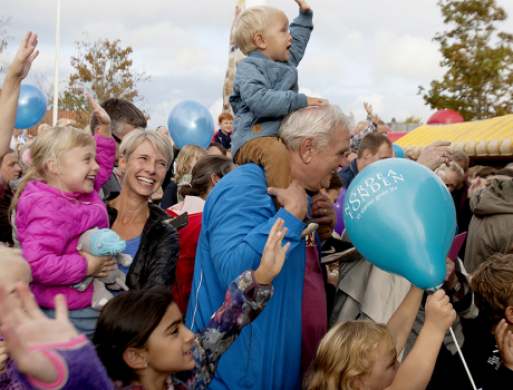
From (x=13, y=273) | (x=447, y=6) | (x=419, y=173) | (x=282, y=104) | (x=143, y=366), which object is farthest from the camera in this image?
(x=447, y=6)

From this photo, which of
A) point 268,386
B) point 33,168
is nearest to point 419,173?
point 268,386

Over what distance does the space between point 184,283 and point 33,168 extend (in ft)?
3.63

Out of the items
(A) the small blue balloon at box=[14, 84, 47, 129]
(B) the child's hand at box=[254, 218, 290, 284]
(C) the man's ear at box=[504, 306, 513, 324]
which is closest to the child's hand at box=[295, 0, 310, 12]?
(B) the child's hand at box=[254, 218, 290, 284]

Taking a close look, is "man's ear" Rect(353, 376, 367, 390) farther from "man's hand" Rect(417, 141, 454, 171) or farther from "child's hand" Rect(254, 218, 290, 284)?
"man's hand" Rect(417, 141, 454, 171)

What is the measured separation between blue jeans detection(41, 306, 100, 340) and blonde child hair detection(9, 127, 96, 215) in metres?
0.60

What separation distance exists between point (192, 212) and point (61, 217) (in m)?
1.23

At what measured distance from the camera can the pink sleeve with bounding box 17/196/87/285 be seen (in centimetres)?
203

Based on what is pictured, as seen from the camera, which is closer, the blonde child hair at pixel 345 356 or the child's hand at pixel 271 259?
the child's hand at pixel 271 259

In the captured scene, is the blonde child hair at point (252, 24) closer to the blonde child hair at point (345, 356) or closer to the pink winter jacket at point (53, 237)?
the pink winter jacket at point (53, 237)

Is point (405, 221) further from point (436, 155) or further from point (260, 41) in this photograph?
point (260, 41)

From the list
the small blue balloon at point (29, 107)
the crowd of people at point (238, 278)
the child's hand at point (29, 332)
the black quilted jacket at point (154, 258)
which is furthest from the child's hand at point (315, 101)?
the small blue balloon at point (29, 107)

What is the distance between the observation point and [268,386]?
1.83 metres

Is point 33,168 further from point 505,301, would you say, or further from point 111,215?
point 505,301

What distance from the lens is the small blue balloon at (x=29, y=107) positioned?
690cm
